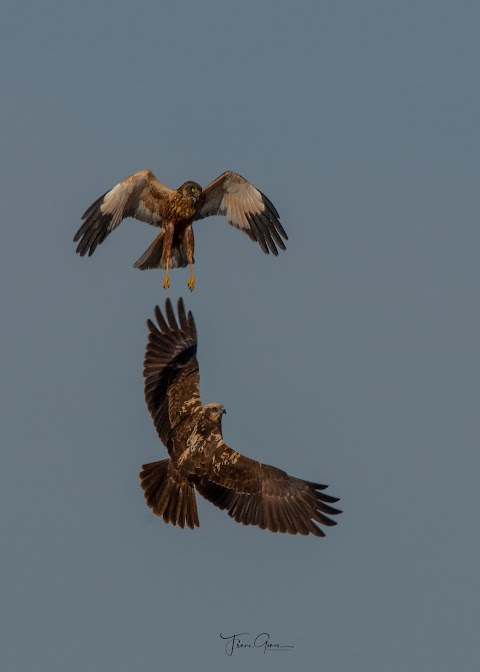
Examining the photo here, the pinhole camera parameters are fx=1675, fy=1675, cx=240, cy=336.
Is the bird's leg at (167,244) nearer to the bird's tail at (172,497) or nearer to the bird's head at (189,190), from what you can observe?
the bird's head at (189,190)

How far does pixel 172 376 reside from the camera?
22297mm

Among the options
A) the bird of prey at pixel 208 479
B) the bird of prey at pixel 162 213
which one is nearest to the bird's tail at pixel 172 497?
the bird of prey at pixel 208 479

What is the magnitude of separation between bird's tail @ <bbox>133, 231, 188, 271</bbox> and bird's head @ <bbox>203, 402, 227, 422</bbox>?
8.90 feet

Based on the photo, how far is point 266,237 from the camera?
2423 centimetres

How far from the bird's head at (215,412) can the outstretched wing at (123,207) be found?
9.93 ft

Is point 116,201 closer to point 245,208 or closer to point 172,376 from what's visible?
point 245,208

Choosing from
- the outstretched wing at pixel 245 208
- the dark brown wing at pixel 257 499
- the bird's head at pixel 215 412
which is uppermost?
the outstretched wing at pixel 245 208

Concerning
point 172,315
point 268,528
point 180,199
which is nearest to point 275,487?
point 268,528

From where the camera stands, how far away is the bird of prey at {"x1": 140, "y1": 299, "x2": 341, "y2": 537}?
2112cm

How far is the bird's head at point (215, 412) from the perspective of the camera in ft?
70.3

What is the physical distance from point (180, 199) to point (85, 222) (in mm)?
1374

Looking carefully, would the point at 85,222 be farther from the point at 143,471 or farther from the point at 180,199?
the point at 143,471

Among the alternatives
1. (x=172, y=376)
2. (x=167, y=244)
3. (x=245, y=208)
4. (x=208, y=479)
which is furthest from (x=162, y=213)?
(x=208, y=479)

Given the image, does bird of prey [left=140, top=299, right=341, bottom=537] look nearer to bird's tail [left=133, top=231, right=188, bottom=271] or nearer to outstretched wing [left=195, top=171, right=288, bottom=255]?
bird's tail [left=133, top=231, right=188, bottom=271]
